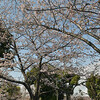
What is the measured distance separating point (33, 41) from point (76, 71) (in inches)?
133

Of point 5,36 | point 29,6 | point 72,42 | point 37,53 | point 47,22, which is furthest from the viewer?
point 5,36

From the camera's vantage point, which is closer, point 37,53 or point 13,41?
point 37,53

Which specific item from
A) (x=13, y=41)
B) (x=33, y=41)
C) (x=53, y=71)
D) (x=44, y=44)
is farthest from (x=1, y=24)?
(x=53, y=71)

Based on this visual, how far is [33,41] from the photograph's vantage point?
844cm

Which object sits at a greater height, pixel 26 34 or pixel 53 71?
pixel 26 34

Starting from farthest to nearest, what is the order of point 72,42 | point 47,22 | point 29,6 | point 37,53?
1. point 72,42
2. point 37,53
3. point 47,22
4. point 29,6

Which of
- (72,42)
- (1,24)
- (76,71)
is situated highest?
(1,24)

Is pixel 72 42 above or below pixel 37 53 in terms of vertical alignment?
above

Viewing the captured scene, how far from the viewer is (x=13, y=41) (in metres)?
8.12

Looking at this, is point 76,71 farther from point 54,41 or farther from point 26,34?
point 26,34

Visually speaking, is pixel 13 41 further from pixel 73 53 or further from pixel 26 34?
pixel 73 53

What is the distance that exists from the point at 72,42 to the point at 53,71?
219 centimetres

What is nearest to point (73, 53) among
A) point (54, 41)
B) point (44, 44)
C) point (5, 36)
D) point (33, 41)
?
point (54, 41)

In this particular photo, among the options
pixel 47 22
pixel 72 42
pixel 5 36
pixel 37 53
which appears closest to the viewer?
pixel 47 22
